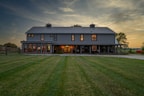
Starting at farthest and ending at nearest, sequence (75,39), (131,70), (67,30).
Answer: (67,30), (75,39), (131,70)

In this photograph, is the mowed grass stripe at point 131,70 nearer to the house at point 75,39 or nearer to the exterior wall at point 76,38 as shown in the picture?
the house at point 75,39

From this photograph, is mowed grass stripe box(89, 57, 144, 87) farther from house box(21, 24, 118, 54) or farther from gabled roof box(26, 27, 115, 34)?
gabled roof box(26, 27, 115, 34)

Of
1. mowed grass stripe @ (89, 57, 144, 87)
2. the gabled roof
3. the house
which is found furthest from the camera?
the gabled roof

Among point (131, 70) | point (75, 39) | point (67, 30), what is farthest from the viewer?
point (67, 30)

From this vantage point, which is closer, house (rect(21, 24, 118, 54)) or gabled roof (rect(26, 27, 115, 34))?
house (rect(21, 24, 118, 54))

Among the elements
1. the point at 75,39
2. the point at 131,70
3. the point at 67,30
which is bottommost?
the point at 131,70

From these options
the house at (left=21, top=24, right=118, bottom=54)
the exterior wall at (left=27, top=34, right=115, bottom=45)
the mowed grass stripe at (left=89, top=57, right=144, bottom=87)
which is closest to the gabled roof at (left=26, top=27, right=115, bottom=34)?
the house at (left=21, top=24, right=118, bottom=54)

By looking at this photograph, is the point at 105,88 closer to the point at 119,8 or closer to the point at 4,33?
the point at 119,8

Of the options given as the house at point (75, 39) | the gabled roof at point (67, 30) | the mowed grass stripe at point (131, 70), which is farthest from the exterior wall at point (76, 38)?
the mowed grass stripe at point (131, 70)

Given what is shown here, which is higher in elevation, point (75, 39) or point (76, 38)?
point (76, 38)

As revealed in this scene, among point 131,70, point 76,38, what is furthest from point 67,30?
point 131,70

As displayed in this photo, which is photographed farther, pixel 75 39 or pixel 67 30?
pixel 67 30

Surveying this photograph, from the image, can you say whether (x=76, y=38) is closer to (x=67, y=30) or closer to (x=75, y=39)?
(x=75, y=39)

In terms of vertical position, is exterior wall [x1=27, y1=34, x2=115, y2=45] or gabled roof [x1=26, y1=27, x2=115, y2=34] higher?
gabled roof [x1=26, y1=27, x2=115, y2=34]
